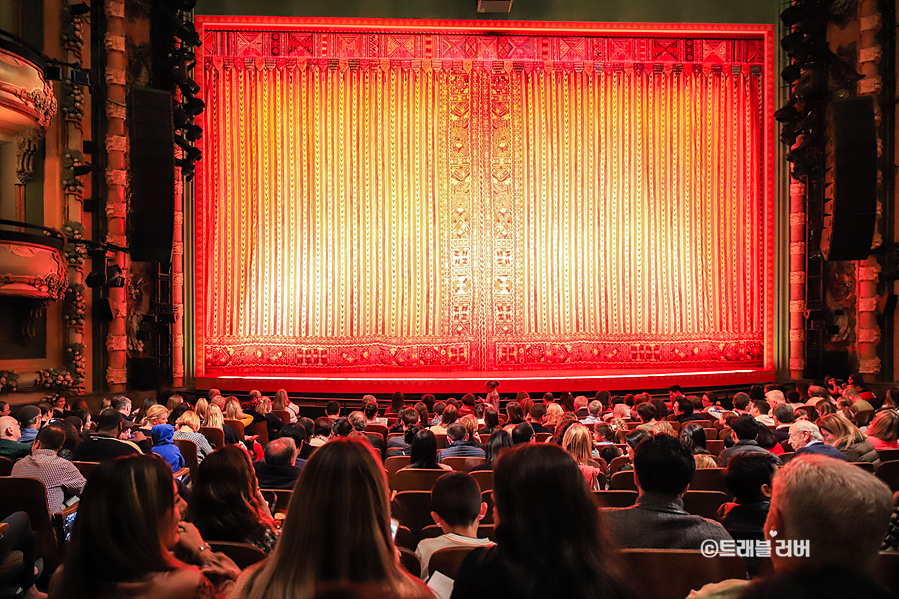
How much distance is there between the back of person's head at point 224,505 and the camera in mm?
2600

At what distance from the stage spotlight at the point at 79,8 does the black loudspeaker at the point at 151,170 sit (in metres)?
1.80

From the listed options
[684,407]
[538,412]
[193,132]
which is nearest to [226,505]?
[538,412]

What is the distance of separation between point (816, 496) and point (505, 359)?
12184 mm

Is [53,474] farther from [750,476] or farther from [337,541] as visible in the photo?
[750,476]

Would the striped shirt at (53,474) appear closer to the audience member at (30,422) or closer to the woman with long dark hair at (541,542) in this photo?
the audience member at (30,422)

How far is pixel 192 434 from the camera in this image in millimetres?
5230

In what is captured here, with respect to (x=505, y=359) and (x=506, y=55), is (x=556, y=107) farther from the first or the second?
(x=505, y=359)

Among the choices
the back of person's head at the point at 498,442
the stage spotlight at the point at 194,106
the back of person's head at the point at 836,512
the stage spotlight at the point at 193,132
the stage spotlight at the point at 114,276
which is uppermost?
the stage spotlight at the point at 194,106

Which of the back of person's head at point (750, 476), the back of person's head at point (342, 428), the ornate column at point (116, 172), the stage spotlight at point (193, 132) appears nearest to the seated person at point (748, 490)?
the back of person's head at point (750, 476)

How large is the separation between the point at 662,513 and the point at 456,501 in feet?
2.47

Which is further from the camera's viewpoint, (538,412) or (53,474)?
(538,412)

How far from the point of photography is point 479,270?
13914 millimetres

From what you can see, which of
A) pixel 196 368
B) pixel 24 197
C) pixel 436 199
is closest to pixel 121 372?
pixel 196 368

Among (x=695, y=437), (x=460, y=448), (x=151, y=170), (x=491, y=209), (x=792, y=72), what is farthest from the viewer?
(x=491, y=209)
